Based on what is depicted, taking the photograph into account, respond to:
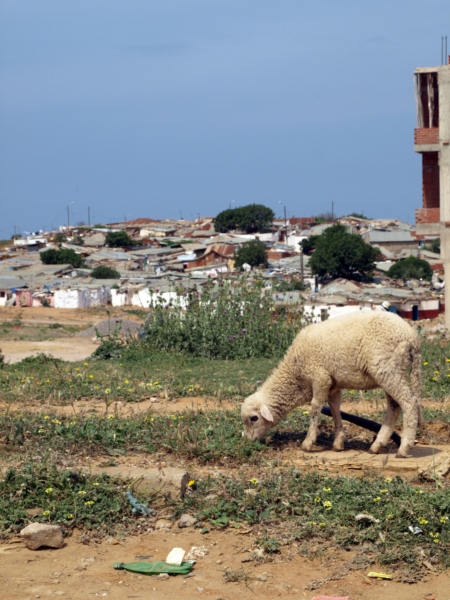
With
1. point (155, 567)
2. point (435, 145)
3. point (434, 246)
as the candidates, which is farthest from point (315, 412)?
point (434, 246)

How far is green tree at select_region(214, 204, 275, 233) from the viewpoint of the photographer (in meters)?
95.9

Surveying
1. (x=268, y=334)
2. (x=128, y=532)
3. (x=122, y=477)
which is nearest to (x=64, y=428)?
(x=122, y=477)

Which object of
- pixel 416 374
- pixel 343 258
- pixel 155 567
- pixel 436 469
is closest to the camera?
pixel 155 567

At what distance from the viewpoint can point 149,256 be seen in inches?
2862

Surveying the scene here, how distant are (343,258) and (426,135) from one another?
35.8m

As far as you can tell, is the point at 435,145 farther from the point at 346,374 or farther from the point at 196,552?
the point at 196,552

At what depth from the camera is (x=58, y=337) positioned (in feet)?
82.1

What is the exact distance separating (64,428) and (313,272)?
178ft

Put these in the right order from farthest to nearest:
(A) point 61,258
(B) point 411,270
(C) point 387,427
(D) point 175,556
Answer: (A) point 61,258
(B) point 411,270
(C) point 387,427
(D) point 175,556

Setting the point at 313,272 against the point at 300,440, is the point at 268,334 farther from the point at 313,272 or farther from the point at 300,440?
the point at 313,272

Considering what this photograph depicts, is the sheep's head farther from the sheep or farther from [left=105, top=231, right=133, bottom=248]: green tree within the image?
[left=105, top=231, right=133, bottom=248]: green tree

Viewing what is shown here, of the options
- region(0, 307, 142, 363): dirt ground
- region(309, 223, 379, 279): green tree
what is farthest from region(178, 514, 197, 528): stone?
region(309, 223, 379, 279): green tree

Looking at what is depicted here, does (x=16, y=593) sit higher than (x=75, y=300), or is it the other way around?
(x=16, y=593)

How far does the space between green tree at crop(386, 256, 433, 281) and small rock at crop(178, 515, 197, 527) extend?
55.5 metres
